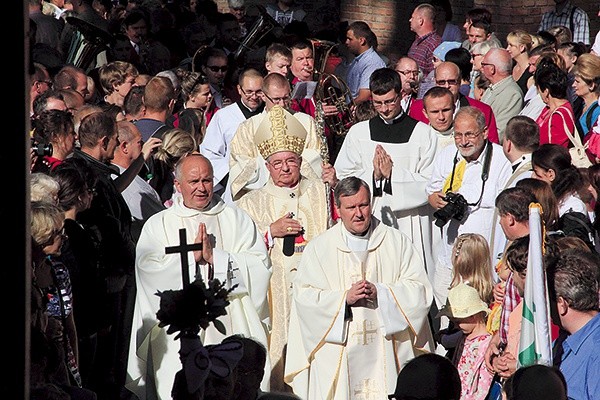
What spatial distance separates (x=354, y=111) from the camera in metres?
10.8

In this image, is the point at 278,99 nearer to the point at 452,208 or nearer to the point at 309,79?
the point at 309,79

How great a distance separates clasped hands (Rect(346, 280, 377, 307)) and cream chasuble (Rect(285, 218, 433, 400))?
0.37ft

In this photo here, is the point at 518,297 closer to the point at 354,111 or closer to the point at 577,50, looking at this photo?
the point at 354,111

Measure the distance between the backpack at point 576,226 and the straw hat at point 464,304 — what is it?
836mm

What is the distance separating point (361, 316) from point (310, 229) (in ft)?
4.34

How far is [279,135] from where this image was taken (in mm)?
8062

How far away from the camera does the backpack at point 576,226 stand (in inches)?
269

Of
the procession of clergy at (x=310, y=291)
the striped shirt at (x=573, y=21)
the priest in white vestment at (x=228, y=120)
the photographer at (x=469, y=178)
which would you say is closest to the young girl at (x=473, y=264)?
the procession of clergy at (x=310, y=291)

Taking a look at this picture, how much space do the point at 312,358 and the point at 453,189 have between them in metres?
2.47

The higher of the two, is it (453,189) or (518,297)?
(453,189)

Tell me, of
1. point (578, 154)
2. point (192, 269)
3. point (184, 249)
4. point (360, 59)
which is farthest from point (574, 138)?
point (184, 249)

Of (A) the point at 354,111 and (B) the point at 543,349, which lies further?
(A) the point at 354,111
